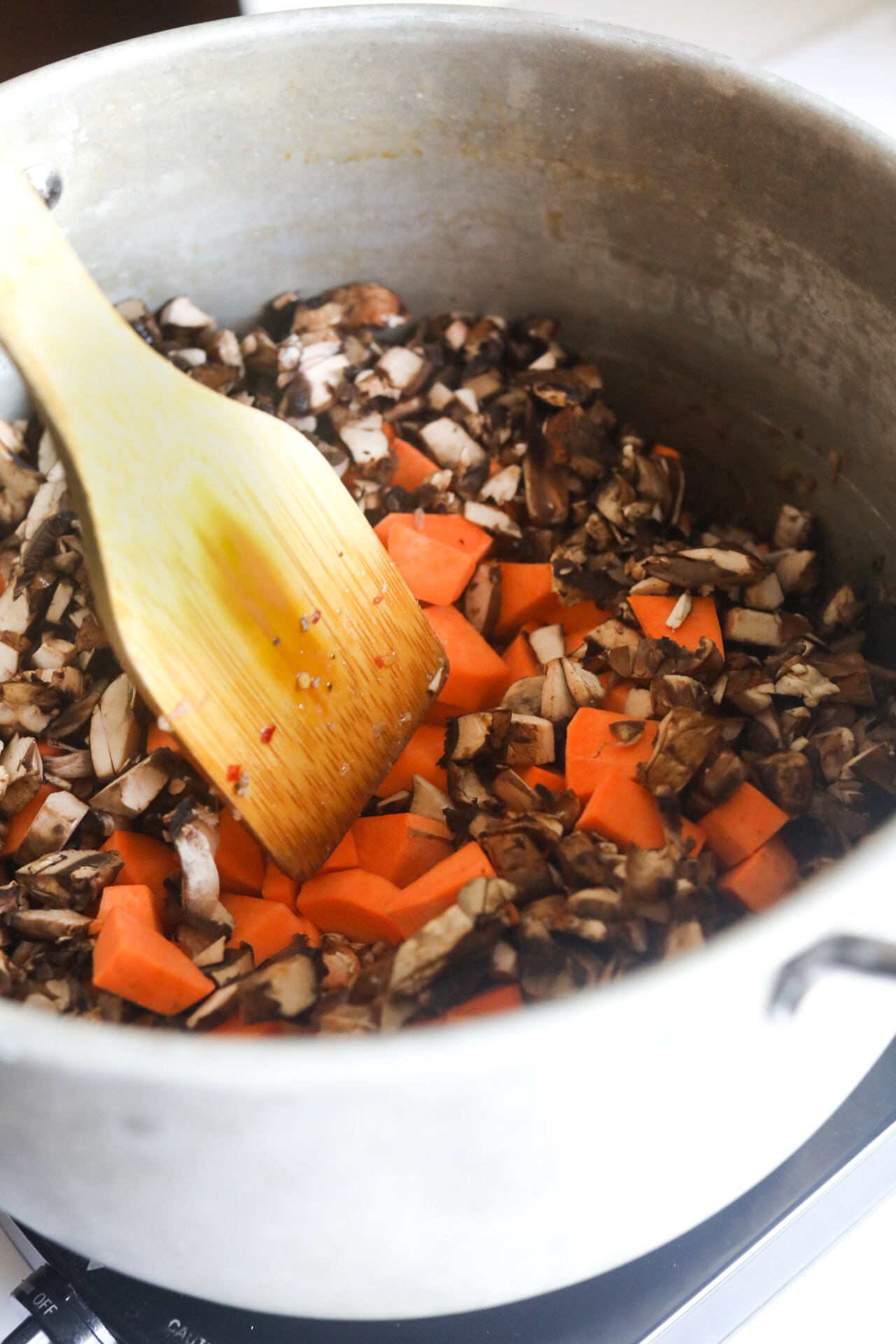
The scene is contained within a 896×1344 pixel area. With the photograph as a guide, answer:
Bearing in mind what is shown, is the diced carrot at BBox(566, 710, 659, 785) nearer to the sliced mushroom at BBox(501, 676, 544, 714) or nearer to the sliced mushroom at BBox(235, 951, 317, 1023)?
the sliced mushroom at BBox(501, 676, 544, 714)

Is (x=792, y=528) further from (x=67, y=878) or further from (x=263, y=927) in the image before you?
(x=67, y=878)

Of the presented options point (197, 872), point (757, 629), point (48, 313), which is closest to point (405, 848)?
point (197, 872)

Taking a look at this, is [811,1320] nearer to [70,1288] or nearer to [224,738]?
[70,1288]

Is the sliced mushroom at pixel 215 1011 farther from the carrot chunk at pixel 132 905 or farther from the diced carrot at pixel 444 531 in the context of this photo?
the diced carrot at pixel 444 531

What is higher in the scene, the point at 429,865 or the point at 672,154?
the point at 672,154

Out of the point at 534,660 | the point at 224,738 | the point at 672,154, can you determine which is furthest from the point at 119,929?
the point at 672,154

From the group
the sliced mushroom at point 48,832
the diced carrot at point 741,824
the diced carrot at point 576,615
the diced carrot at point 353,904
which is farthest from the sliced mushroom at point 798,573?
the sliced mushroom at point 48,832

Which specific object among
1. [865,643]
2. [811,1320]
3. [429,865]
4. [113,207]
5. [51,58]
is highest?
[51,58]
